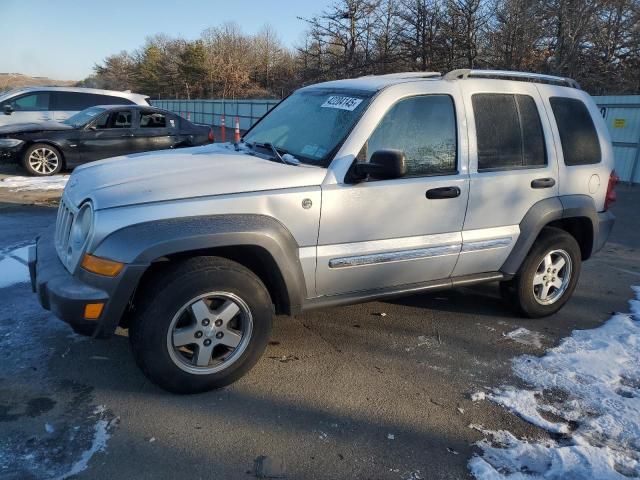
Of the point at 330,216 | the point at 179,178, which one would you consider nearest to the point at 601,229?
the point at 330,216

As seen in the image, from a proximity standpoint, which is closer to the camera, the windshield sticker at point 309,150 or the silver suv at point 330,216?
the silver suv at point 330,216

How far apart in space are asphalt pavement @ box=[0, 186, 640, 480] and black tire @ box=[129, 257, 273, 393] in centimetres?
14

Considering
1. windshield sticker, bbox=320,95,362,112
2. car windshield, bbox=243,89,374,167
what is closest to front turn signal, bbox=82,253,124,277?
car windshield, bbox=243,89,374,167

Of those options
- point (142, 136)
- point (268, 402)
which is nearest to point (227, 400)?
point (268, 402)

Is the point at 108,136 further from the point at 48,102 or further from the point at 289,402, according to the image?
the point at 289,402

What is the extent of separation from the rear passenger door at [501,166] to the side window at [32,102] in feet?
39.1

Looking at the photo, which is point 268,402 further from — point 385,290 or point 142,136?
point 142,136

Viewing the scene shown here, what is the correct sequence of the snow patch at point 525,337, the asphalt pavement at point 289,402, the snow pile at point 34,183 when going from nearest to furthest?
the asphalt pavement at point 289,402 < the snow patch at point 525,337 < the snow pile at point 34,183

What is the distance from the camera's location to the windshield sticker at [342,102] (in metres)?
3.58

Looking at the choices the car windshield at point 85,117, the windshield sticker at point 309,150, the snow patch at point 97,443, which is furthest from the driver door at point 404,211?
the car windshield at point 85,117

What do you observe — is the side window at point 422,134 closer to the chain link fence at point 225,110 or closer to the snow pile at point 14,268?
the snow pile at point 14,268

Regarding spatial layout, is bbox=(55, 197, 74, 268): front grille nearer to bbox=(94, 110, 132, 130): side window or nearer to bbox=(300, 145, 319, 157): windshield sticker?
bbox=(300, 145, 319, 157): windshield sticker

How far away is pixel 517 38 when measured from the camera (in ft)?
69.0

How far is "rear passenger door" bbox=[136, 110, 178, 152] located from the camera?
1098 cm
